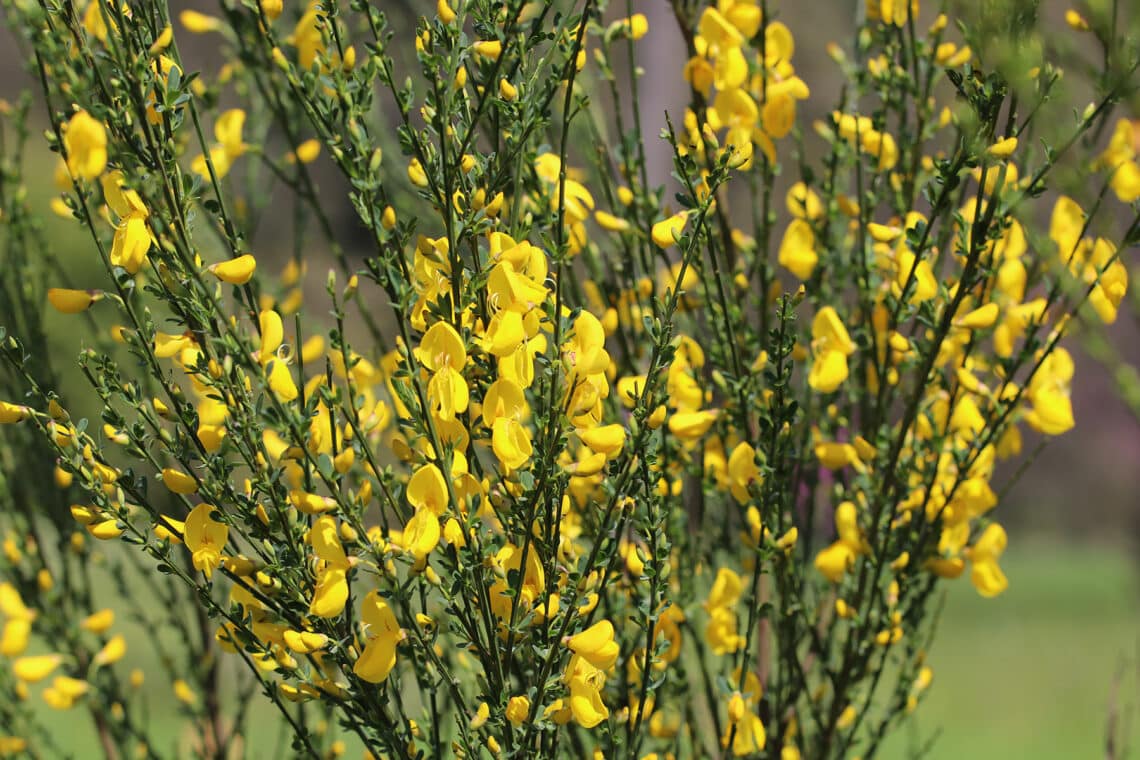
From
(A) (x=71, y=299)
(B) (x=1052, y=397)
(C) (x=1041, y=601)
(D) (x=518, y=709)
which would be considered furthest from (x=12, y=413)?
(C) (x=1041, y=601)

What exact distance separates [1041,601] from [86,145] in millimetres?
8329

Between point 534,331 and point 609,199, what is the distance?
1.30 ft

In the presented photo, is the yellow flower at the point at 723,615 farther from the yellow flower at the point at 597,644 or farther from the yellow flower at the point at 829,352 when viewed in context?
the yellow flower at the point at 597,644

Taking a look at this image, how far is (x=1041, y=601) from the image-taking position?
803 centimetres

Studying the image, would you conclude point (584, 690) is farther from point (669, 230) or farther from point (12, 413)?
point (12, 413)

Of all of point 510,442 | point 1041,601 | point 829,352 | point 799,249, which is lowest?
point 510,442

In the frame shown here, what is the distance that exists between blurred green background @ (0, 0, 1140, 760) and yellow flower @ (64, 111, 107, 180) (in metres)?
0.54

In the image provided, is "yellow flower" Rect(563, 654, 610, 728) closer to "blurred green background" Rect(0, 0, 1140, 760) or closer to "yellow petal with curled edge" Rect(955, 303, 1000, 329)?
"yellow petal with curled edge" Rect(955, 303, 1000, 329)

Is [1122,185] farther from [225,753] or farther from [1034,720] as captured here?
[1034,720]

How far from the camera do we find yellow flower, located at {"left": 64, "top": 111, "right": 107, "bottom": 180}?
0.71 metres

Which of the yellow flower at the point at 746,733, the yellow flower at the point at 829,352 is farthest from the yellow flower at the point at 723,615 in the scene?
the yellow flower at the point at 829,352

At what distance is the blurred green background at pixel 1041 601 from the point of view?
3.99 metres

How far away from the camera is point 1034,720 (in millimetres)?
5133

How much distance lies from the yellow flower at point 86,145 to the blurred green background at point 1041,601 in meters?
0.54
